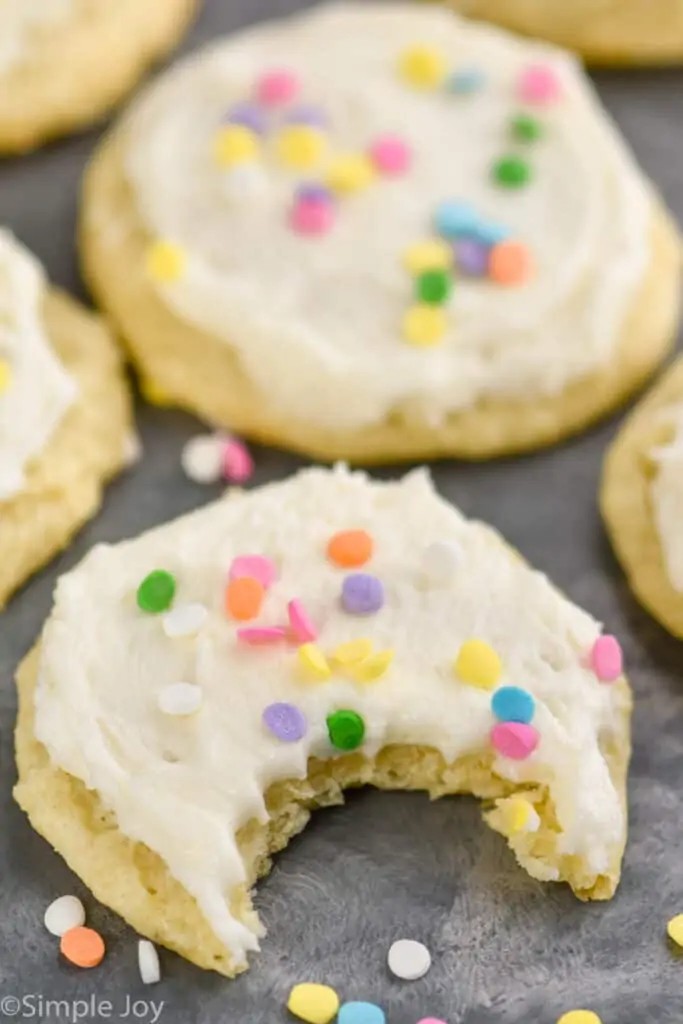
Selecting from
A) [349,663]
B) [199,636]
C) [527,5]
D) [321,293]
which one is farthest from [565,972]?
[527,5]

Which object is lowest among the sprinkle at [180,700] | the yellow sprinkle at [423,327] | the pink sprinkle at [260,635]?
the sprinkle at [180,700]

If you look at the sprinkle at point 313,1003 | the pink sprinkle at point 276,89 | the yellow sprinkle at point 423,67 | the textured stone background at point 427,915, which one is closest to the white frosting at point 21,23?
the pink sprinkle at point 276,89

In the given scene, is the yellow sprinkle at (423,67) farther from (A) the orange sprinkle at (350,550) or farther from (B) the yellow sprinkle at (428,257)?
(A) the orange sprinkle at (350,550)

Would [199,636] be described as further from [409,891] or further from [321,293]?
[321,293]

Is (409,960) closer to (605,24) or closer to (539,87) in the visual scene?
(539,87)

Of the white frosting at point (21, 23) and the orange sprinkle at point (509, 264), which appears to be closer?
the orange sprinkle at point (509, 264)

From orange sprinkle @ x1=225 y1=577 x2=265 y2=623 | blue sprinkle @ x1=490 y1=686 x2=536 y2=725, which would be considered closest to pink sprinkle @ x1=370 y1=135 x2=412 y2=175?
orange sprinkle @ x1=225 y1=577 x2=265 y2=623
